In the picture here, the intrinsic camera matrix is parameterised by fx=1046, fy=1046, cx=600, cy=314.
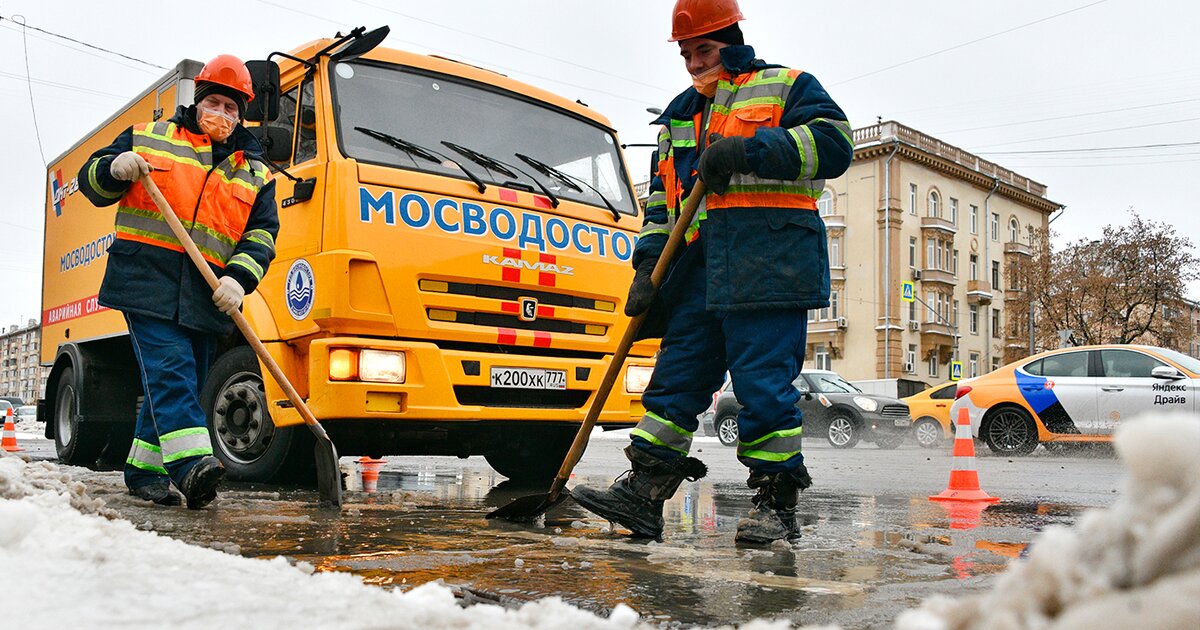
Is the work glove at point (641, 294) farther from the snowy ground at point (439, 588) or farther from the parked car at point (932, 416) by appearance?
the parked car at point (932, 416)

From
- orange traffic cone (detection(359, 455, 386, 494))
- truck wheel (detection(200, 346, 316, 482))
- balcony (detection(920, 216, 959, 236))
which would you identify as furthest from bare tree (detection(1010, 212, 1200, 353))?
truck wheel (detection(200, 346, 316, 482))

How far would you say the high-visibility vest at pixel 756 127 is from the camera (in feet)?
12.0

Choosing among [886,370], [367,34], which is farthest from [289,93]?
[886,370]

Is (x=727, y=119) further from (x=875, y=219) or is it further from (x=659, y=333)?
(x=875, y=219)

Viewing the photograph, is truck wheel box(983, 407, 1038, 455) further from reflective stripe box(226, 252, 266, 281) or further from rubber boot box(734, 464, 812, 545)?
reflective stripe box(226, 252, 266, 281)

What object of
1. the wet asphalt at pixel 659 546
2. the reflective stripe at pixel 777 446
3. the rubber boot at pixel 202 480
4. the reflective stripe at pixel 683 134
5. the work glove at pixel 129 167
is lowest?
the wet asphalt at pixel 659 546

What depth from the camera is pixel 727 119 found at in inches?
150

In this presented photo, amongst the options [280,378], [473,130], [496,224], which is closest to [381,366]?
[280,378]

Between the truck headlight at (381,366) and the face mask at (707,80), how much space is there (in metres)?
1.96

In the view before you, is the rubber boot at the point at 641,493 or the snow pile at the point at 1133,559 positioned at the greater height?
the snow pile at the point at 1133,559

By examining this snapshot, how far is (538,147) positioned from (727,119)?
231 cm

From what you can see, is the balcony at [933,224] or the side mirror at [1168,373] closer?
the side mirror at [1168,373]

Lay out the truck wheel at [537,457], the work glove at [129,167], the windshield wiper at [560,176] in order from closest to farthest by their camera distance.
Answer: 1. the work glove at [129,167]
2. the windshield wiper at [560,176]
3. the truck wheel at [537,457]

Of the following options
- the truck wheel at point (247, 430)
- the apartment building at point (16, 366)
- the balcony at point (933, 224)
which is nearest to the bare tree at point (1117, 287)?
the balcony at point (933, 224)
